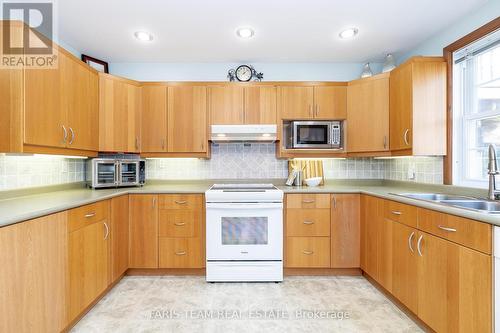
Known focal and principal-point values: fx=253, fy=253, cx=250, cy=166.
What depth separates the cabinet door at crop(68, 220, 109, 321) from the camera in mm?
1744

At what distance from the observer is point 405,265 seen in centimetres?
192

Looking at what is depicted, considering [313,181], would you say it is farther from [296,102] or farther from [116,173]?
[116,173]

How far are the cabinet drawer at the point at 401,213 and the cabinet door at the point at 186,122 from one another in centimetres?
191

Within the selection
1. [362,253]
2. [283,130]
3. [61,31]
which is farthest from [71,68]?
[362,253]

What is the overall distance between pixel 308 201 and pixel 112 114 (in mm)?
2240

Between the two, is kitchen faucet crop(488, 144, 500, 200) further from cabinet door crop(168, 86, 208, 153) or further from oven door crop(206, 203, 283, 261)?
cabinet door crop(168, 86, 208, 153)

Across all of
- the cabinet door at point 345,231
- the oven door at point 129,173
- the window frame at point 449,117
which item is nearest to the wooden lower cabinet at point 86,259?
the oven door at point 129,173

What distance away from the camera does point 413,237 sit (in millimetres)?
1827

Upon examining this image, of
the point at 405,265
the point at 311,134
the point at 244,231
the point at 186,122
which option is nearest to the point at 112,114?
the point at 186,122

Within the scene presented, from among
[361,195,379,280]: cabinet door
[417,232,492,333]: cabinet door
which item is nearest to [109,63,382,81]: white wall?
[361,195,379,280]: cabinet door

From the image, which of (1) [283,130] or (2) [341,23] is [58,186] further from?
(2) [341,23]

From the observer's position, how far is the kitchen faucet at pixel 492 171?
5.74 ft

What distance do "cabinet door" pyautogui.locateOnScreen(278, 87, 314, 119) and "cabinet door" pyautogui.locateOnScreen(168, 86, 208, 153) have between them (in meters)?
0.90

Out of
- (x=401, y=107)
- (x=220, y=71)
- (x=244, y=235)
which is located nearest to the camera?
(x=401, y=107)
